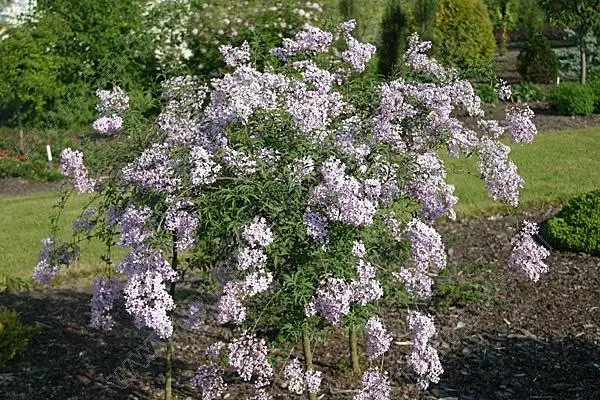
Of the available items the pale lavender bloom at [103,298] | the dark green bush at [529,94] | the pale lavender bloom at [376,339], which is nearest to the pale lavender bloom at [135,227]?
the pale lavender bloom at [103,298]

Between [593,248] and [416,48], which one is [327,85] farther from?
[593,248]

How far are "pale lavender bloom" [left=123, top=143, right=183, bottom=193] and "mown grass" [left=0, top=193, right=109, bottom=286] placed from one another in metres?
3.22

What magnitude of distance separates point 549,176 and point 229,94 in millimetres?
5826

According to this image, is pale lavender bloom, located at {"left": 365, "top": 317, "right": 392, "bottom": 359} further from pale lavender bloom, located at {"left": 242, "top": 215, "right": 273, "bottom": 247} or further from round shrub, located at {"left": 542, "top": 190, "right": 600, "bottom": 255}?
round shrub, located at {"left": 542, "top": 190, "right": 600, "bottom": 255}

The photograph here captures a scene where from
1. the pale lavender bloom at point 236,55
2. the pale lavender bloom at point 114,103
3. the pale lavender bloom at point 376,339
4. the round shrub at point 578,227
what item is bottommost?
the round shrub at point 578,227

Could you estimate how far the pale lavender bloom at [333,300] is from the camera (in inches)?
114

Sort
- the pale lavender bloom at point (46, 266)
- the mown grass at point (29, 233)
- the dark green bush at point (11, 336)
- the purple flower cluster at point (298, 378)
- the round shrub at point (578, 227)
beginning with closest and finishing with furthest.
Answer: the purple flower cluster at point (298, 378) < the pale lavender bloom at point (46, 266) < the dark green bush at point (11, 336) < the round shrub at point (578, 227) < the mown grass at point (29, 233)

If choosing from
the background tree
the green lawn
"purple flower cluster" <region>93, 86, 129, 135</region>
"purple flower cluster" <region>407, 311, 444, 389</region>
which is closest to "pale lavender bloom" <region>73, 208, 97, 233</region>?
"purple flower cluster" <region>93, 86, 129, 135</region>

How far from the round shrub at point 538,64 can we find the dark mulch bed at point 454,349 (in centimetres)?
952

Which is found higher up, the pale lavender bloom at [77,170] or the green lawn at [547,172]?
the pale lavender bloom at [77,170]

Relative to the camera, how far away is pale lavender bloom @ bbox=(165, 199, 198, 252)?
2.98 metres

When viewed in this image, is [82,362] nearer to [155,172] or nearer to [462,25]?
[155,172]

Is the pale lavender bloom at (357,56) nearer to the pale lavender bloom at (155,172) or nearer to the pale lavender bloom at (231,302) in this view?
the pale lavender bloom at (155,172)

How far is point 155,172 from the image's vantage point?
3.09 metres
